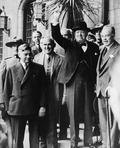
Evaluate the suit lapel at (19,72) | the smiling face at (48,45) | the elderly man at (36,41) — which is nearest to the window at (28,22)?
the elderly man at (36,41)

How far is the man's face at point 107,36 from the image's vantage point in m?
3.93

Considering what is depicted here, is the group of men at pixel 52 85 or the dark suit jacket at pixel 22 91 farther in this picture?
the dark suit jacket at pixel 22 91

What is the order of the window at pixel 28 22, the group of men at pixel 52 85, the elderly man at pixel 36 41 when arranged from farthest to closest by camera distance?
1. the window at pixel 28 22
2. the elderly man at pixel 36 41
3. the group of men at pixel 52 85

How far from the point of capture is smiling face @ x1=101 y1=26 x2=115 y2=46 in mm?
3930

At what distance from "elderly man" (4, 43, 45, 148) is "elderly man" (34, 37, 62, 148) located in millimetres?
82

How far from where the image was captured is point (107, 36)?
3941 millimetres

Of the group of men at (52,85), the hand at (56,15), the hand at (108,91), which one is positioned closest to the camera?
the hand at (108,91)

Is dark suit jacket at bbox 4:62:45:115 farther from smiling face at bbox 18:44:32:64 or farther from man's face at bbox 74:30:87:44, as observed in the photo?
man's face at bbox 74:30:87:44

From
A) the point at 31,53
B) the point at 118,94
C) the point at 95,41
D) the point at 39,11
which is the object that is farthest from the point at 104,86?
the point at 39,11

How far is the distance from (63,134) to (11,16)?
4.51 feet

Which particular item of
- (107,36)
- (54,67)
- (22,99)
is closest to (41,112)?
(22,99)

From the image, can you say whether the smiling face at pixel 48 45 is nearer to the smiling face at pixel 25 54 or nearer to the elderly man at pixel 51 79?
the elderly man at pixel 51 79

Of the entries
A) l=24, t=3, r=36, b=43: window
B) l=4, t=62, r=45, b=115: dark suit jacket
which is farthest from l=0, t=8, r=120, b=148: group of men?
l=24, t=3, r=36, b=43: window

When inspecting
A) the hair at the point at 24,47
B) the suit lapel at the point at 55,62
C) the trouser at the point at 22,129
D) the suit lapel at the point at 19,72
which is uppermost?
the hair at the point at 24,47
